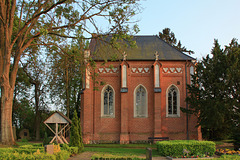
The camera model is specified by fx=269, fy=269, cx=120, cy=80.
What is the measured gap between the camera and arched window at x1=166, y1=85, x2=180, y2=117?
2534 centimetres

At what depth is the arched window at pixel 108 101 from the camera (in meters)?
25.3

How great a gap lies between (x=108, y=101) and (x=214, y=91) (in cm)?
968

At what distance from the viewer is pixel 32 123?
129 feet

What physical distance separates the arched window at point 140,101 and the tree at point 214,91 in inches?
177

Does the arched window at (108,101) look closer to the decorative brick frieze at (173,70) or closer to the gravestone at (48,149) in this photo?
the decorative brick frieze at (173,70)

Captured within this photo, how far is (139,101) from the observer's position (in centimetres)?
2561

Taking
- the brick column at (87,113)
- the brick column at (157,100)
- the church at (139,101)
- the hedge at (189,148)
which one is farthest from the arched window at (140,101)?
the hedge at (189,148)

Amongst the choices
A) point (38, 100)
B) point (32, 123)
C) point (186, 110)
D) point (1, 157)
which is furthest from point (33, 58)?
point (32, 123)

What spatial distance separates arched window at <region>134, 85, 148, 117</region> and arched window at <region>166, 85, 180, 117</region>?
219cm

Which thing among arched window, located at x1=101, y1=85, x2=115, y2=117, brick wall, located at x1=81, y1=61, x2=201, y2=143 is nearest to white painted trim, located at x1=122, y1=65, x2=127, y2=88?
brick wall, located at x1=81, y1=61, x2=201, y2=143

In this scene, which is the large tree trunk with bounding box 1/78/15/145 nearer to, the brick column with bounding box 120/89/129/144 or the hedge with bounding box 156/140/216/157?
the hedge with bounding box 156/140/216/157

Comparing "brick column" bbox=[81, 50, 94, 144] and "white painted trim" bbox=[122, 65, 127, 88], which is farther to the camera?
"white painted trim" bbox=[122, 65, 127, 88]

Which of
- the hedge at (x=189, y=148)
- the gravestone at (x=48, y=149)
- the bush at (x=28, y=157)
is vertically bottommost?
the hedge at (x=189, y=148)

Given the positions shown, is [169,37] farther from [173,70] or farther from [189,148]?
[189,148]
